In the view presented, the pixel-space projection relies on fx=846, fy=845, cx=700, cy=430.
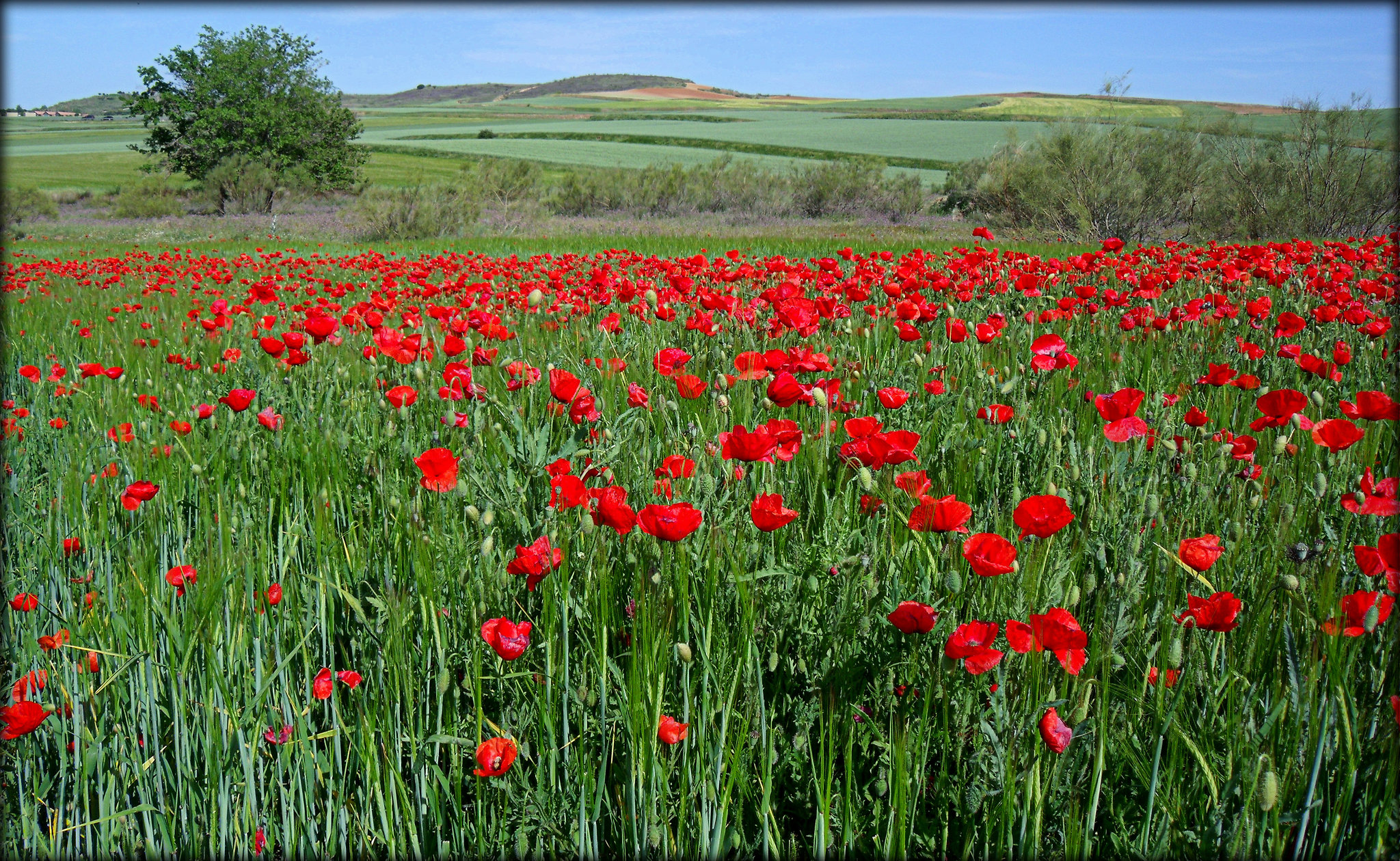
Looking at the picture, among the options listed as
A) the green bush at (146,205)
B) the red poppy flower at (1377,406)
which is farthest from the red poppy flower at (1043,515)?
the green bush at (146,205)

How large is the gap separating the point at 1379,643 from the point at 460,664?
4.36 feet

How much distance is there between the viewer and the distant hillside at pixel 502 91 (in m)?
98.8

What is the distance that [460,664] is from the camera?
1.34 m

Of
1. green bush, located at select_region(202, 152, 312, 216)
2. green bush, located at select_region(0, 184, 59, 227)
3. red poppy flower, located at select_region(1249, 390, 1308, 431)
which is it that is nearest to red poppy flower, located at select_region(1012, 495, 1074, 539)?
red poppy flower, located at select_region(1249, 390, 1308, 431)

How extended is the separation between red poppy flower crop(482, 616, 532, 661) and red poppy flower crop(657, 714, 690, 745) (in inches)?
8.5

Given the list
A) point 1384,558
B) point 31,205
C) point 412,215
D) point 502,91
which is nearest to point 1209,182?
point 412,215

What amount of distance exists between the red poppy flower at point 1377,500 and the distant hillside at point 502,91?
332ft

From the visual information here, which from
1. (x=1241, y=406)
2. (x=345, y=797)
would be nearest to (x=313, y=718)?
(x=345, y=797)

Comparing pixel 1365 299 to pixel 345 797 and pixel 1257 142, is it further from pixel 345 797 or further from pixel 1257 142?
pixel 1257 142

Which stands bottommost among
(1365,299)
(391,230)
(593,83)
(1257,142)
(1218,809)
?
(1218,809)

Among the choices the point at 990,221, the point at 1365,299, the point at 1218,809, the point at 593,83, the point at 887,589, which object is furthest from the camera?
the point at 593,83

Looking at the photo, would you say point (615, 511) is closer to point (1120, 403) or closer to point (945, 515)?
point (945, 515)

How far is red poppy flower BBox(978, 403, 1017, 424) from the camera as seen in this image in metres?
1.98

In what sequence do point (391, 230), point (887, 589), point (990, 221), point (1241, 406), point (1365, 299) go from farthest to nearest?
point (990, 221)
point (391, 230)
point (1365, 299)
point (1241, 406)
point (887, 589)
